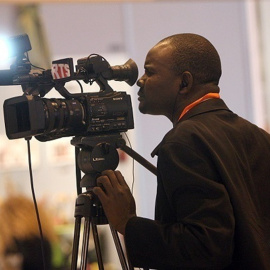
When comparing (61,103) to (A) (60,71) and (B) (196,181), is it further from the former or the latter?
(B) (196,181)

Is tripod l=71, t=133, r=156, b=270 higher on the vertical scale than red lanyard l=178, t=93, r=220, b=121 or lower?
lower

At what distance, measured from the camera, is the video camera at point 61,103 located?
5.99 feet

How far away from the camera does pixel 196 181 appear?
5.23 feet

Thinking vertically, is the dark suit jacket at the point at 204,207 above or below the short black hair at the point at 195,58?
below

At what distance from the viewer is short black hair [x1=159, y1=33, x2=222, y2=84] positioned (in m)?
1.78

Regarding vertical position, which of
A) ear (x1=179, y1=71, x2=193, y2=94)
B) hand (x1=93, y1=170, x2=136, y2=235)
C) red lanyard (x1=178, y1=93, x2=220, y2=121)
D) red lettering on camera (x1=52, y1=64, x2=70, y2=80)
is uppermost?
red lettering on camera (x1=52, y1=64, x2=70, y2=80)

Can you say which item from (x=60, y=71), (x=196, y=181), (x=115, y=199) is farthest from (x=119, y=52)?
(x=196, y=181)

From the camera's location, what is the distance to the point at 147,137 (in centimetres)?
390

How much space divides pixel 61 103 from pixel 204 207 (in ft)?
1.66

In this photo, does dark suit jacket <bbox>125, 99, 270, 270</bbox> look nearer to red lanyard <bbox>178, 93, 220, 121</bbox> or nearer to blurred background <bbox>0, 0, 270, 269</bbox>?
red lanyard <bbox>178, 93, 220, 121</bbox>

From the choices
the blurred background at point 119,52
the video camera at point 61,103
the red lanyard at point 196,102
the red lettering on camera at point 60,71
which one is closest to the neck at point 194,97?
the red lanyard at point 196,102

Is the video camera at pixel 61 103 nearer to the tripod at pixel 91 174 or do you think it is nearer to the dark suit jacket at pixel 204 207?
the tripod at pixel 91 174

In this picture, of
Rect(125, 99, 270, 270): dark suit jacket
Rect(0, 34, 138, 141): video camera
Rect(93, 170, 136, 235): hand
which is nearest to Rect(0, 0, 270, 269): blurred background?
Rect(0, 34, 138, 141): video camera

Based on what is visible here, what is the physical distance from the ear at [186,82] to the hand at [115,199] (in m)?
0.27
